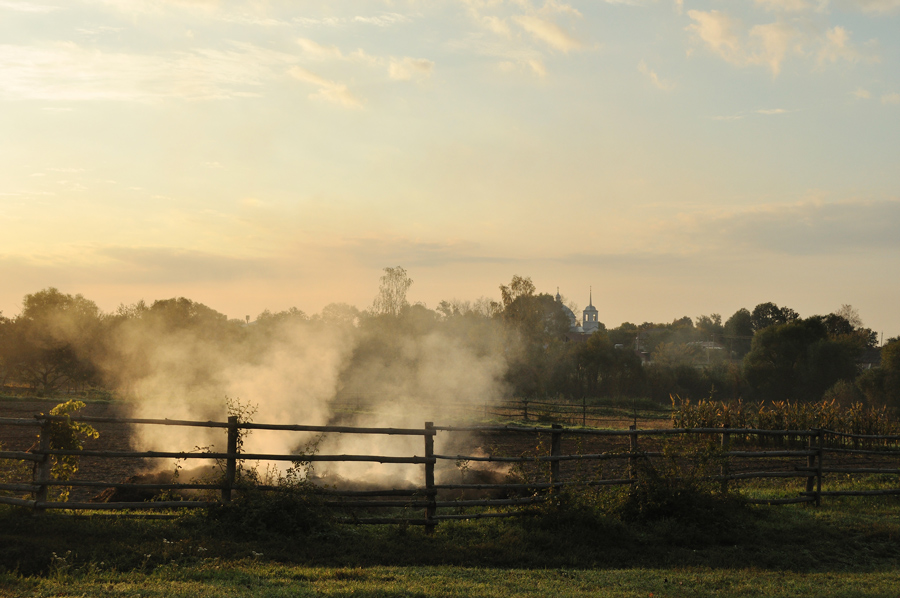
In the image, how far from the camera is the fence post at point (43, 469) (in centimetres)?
857

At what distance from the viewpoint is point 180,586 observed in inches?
254

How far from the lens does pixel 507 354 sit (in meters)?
49.5

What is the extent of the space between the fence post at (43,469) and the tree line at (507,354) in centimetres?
2552

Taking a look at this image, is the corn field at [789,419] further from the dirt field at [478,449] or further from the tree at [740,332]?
the tree at [740,332]

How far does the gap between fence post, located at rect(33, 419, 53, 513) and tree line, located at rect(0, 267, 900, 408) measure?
2552 cm

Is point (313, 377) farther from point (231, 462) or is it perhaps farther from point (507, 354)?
point (507, 354)

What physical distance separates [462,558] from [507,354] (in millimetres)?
41427

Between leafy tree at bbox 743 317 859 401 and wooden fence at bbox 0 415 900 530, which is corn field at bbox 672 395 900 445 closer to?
wooden fence at bbox 0 415 900 530

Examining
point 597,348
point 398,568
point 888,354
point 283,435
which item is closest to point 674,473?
point 398,568

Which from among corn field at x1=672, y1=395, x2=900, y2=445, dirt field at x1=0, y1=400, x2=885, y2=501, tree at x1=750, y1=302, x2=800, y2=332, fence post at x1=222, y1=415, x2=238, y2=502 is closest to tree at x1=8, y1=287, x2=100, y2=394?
dirt field at x1=0, y1=400, x2=885, y2=501

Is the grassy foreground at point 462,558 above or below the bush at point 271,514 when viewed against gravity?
below

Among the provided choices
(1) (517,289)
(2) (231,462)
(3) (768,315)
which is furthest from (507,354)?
Result: (3) (768,315)

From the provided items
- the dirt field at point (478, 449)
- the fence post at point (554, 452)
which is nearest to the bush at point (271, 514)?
the dirt field at point (478, 449)

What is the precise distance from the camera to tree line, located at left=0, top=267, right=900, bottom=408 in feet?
139
